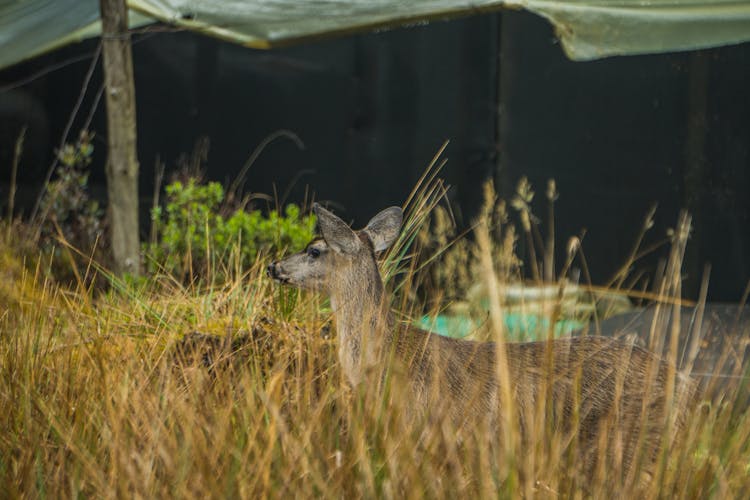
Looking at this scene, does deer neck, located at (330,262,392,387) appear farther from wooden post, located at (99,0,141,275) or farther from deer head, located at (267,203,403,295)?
wooden post, located at (99,0,141,275)

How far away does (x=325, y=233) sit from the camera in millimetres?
4625

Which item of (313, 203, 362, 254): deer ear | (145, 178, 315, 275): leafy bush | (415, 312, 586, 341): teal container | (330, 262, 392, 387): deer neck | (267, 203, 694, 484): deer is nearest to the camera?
(267, 203, 694, 484): deer

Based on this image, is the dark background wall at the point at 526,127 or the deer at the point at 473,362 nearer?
the deer at the point at 473,362

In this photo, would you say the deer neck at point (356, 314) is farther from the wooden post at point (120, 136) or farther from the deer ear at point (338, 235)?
the wooden post at point (120, 136)

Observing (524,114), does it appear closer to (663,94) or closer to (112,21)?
(663,94)

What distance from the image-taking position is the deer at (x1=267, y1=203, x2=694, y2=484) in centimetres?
409

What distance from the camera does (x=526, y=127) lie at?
9914 millimetres

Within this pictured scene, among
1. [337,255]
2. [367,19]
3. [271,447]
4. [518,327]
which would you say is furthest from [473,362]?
[367,19]

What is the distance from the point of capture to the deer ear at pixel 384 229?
4.77 metres

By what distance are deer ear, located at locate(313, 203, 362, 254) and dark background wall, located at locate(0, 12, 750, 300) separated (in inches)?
210

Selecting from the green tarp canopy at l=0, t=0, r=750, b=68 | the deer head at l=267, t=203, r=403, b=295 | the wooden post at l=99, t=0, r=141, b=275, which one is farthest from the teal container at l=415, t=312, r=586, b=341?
the wooden post at l=99, t=0, r=141, b=275

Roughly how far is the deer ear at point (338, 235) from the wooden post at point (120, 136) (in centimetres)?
294

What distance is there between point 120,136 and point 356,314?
3226 mm

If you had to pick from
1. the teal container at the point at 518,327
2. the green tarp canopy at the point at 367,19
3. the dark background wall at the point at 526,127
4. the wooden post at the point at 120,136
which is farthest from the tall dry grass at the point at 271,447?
the dark background wall at the point at 526,127
